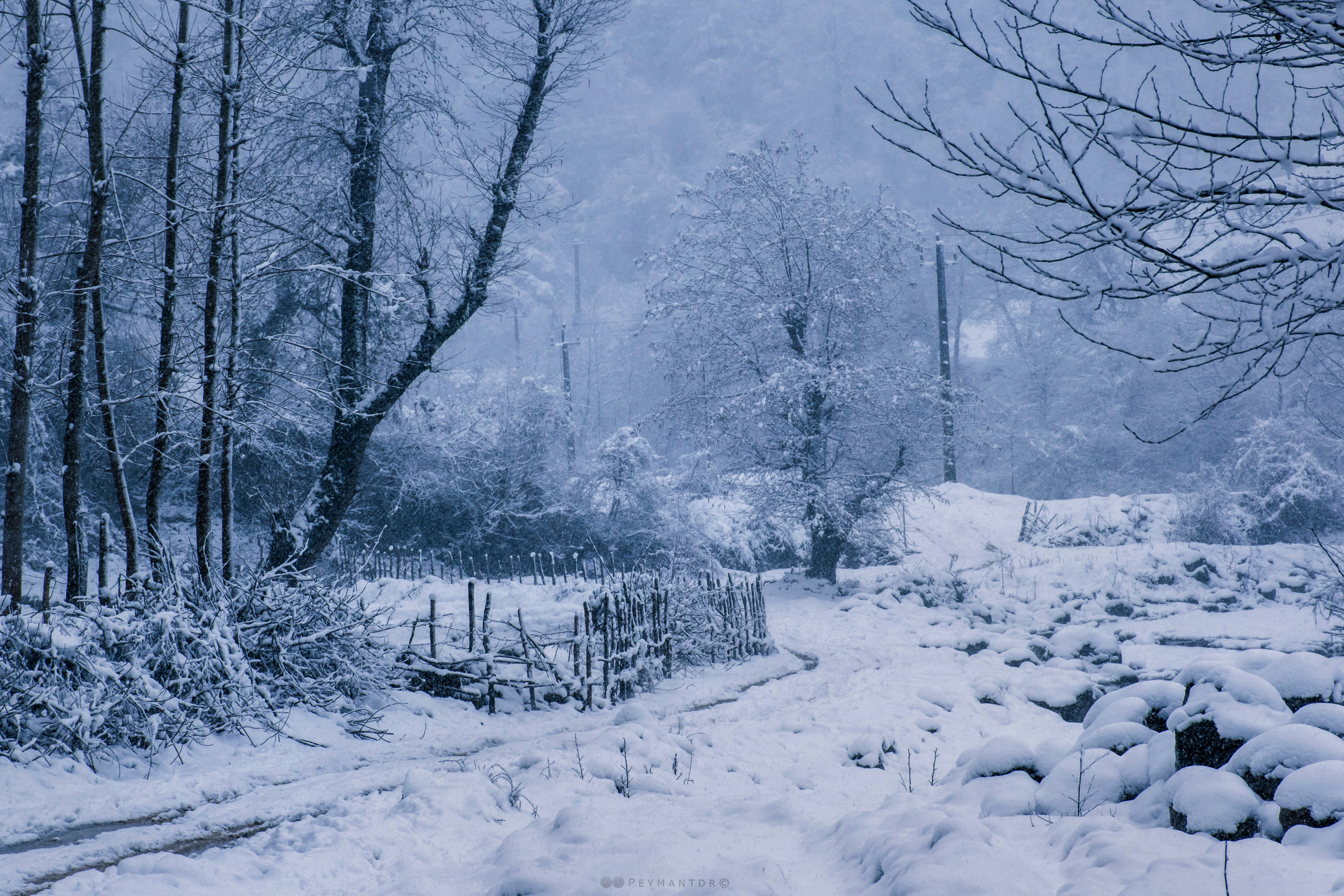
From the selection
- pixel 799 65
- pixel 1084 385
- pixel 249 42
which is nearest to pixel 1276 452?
pixel 1084 385

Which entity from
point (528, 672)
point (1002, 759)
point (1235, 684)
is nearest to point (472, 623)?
point (528, 672)

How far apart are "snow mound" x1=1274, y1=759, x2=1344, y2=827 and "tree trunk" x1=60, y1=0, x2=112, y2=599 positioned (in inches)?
310

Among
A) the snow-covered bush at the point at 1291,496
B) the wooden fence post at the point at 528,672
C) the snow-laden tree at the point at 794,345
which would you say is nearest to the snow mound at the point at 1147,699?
the wooden fence post at the point at 528,672

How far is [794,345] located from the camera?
17453mm

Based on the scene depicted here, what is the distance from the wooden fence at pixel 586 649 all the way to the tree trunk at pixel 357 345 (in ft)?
5.36

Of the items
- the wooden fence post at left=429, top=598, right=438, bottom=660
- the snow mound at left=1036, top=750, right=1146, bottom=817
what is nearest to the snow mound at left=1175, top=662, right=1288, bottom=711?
the snow mound at left=1036, top=750, right=1146, bottom=817

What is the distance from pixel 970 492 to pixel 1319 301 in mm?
24278

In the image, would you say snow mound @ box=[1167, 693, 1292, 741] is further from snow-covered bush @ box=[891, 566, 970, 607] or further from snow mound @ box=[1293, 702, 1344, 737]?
snow-covered bush @ box=[891, 566, 970, 607]

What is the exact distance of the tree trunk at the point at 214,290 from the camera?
750 centimetres

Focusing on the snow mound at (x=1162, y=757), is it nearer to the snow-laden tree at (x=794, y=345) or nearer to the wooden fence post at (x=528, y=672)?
the wooden fence post at (x=528, y=672)

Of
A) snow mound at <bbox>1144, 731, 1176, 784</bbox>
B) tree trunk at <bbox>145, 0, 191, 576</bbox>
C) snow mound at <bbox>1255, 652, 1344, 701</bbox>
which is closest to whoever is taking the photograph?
snow mound at <bbox>1144, 731, 1176, 784</bbox>

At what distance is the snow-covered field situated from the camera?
3.35 meters

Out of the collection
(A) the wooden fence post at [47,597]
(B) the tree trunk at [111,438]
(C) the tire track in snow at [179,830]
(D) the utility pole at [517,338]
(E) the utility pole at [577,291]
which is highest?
(E) the utility pole at [577,291]

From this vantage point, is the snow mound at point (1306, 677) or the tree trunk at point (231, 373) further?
the tree trunk at point (231, 373)
